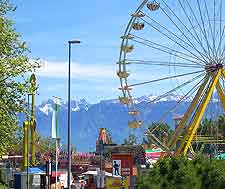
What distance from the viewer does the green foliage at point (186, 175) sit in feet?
74.5

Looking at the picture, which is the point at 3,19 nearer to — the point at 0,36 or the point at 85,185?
the point at 0,36

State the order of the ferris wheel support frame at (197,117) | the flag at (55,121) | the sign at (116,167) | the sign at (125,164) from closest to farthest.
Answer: the sign at (116,167) → the sign at (125,164) → the flag at (55,121) → the ferris wheel support frame at (197,117)

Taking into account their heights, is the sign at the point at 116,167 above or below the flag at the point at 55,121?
below

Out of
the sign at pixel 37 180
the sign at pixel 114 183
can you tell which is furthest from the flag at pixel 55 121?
the sign at pixel 37 180

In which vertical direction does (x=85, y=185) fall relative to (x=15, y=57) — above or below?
below

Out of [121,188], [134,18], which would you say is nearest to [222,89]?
[134,18]

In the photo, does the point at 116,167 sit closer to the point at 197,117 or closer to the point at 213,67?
the point at 213,67

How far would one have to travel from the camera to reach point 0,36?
23328mm

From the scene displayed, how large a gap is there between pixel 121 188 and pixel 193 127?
21208 mm

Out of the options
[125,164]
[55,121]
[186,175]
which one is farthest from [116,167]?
[186,175]

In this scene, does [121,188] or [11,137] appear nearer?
[11,137]

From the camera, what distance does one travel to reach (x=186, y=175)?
2316 centimetres

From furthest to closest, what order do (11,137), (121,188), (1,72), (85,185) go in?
(85,185)
(121,188)
(11,137)
(1,72)

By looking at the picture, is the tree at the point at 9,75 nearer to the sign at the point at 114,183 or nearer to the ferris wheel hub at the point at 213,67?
the sign at the point at 114,183
